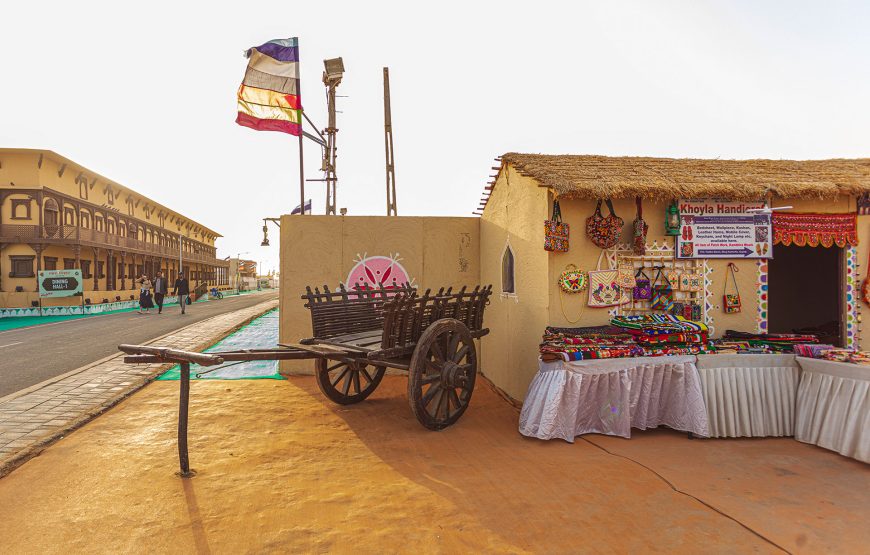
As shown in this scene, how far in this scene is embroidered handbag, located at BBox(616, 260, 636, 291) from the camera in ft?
18.4

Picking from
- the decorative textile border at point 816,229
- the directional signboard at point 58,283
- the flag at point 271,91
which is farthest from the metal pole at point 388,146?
the directional signboard at point 58,283

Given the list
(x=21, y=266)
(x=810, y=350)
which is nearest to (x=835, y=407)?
(x=810, y=350)

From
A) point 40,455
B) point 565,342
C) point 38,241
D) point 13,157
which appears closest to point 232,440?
point 40,455

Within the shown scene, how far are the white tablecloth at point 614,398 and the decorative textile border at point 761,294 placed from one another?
1675 mm

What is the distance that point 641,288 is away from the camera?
18.6 ft

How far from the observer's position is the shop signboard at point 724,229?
5.72 meters

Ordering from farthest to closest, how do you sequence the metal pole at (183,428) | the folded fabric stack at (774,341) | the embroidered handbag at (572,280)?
the embroidered handbag at (572,280)
the folded fabric stack at (774,341)
the metal pole at (183,428)

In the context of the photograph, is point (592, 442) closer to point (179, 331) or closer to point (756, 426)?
point (756, 426)

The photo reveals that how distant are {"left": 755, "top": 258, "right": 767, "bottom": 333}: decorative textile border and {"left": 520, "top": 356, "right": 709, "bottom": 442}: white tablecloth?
168cm

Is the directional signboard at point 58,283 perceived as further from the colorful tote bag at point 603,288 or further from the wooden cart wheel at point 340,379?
the colorful tote bag at point 603,288

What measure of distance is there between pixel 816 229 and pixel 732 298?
4.40 ft

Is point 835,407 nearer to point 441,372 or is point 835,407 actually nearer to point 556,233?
point 556,233

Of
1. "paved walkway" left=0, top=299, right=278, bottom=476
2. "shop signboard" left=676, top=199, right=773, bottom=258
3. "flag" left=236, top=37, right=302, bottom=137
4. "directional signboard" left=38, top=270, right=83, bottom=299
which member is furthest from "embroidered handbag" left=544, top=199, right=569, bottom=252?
"directional signboard" left=38, top=270, right=83, bottom=299

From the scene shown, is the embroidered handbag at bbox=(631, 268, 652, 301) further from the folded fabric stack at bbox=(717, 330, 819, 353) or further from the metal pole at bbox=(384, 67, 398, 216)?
the metal pole at bbox=(384, 67, 398, 216)
